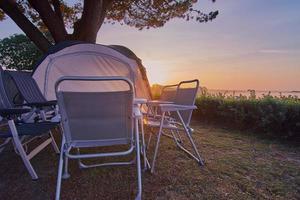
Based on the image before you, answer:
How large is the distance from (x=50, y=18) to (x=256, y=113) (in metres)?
5.22

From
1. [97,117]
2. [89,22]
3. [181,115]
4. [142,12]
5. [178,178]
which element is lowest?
[178,178]

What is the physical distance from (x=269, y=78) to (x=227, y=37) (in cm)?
167

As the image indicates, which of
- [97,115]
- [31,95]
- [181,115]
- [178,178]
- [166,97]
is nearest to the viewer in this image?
[97,115]

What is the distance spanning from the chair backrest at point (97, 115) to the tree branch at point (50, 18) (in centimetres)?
520

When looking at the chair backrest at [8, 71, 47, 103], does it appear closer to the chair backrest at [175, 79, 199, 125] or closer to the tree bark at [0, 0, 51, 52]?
the chair backrest at [175, 79, 199, 125]

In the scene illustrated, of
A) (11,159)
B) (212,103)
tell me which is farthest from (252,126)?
(11,159)

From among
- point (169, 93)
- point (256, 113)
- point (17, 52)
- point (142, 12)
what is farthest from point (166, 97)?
point (17, 52)

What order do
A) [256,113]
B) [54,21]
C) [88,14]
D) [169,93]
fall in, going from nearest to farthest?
[169,93] → [256,113] → [88,14] → [54,21]

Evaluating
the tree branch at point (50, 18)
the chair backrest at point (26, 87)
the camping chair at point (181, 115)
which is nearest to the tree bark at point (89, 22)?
the tree branch at point (50, 18)

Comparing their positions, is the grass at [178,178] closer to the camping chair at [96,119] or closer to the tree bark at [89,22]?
the camping chair at [96,119]

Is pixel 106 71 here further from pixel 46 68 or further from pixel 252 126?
pixel 252 126

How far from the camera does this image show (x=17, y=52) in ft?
59.0

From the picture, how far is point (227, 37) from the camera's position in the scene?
7668mm

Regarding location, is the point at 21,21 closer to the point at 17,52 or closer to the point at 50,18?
the point at 50,18
